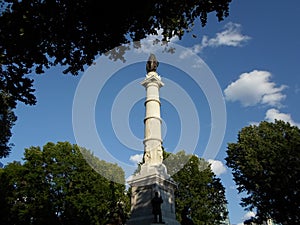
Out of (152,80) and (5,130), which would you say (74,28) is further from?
(5,130)

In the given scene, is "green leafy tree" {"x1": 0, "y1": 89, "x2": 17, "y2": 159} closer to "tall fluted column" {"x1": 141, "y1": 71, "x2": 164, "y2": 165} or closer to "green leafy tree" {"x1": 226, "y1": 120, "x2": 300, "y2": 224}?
"tall fluted column" {"x1": 141, "y1": 71, "x2": 164, "y2": 165}

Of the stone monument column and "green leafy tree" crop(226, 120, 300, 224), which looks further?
"green leafy tree" crop(226, 120, 300, 224)

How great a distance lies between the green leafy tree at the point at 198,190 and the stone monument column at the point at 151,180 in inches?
408

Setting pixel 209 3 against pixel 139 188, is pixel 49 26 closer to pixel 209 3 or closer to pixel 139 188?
pixel 209 3

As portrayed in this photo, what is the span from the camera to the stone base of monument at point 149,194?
14641 mm

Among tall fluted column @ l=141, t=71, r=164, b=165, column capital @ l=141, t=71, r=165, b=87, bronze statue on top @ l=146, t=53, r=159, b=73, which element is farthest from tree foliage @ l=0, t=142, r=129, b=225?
bronze statue on top @ l=146, t=53, r=159, b=73

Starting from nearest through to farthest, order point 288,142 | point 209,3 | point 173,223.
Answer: point 209,3, point 173,223, point 288,142

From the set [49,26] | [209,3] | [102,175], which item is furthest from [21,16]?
[102,175]

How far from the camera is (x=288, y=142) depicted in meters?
23.8

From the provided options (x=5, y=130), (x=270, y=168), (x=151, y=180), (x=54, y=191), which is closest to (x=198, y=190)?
(x=270, y=168)

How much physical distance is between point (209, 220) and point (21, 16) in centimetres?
2340

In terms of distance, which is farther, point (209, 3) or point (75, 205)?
point (75, 205)

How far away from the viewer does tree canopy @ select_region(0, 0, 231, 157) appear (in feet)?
25.7

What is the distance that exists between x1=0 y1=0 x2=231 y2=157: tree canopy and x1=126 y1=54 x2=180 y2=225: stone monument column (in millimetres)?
8291
